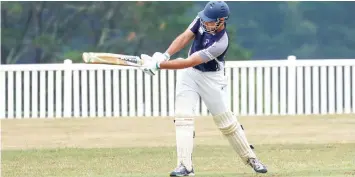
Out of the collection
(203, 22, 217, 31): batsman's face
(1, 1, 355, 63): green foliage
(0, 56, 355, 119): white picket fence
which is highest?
(203, 22, 217, 31): batsman's face

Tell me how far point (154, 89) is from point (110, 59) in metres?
14.6

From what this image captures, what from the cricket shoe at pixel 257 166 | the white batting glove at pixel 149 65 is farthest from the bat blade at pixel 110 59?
the cricket shoe at pixel 257 166

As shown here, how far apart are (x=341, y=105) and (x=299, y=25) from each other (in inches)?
758

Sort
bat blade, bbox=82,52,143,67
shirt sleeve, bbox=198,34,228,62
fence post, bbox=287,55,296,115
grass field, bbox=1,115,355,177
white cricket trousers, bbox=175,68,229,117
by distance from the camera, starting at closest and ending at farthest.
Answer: bat blade, bbox=82,52,143,67
shirt sleeve, bbox=198,34,228,62
white cricket trousers, bbox=175,68,229,117
grass field, bbox=1,115,355,177
fence post, bbox=287,55,296,115

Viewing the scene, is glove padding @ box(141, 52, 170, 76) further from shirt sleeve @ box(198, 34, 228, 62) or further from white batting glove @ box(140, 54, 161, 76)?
shirt sleeve @ box(198, 34, 228, 62)

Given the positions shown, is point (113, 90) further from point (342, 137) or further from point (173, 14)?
point (173, 14)

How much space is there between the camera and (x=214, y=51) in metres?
14.3

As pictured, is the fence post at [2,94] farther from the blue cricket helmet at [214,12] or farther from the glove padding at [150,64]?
the glove padding at [150,64]

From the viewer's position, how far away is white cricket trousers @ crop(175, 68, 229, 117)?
14.6m

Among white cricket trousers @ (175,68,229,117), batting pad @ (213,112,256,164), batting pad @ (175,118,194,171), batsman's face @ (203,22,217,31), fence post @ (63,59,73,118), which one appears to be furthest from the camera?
fence post @ (63,59,73,118)

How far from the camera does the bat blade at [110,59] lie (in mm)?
13531

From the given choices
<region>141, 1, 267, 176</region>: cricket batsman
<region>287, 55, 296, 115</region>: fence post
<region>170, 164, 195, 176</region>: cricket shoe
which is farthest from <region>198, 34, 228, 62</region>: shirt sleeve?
<region>287, 55, 296, 115</region>: fence post

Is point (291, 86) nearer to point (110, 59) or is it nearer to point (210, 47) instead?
point (210, 47)

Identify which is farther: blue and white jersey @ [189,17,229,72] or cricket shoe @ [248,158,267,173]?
cricket shoe @ [248,158,267,173]
